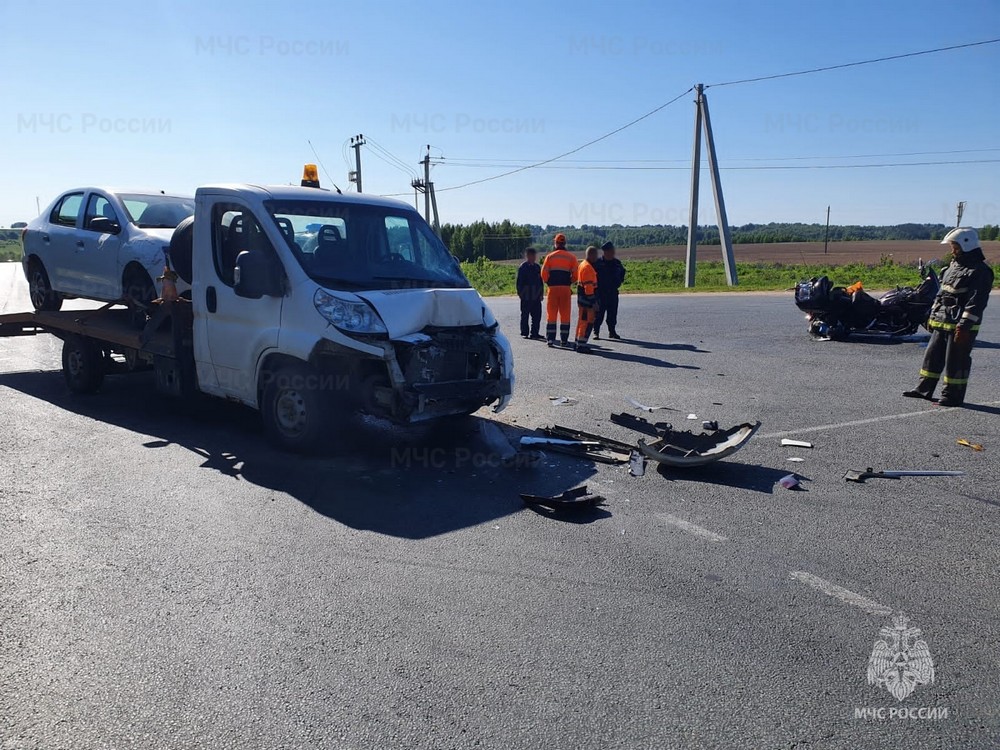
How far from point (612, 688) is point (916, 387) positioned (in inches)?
317

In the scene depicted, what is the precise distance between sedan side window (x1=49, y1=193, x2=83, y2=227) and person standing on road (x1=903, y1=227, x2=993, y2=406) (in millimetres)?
10127

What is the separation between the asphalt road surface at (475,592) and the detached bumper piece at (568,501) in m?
0.11

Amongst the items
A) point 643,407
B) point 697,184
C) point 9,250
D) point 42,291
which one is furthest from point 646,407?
point 9,250

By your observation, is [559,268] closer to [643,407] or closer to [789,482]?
[643,407]

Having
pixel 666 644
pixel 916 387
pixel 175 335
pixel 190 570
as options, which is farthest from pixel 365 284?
pixel 916 387

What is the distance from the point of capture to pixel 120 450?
713 cm

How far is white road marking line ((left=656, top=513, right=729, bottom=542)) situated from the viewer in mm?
5066

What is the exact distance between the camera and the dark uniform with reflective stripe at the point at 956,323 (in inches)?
354

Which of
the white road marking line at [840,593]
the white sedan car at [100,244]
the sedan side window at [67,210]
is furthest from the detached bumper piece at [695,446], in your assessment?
the sedan side window at [67,210]

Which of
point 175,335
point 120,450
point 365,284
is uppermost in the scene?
point 365,284

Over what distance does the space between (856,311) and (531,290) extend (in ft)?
19.3

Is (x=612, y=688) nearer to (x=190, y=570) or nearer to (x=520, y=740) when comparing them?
(x=520, y=740)

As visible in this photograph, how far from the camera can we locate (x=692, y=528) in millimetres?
5246

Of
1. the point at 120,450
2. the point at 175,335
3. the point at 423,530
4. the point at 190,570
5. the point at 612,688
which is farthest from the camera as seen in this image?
the point at 175,335
